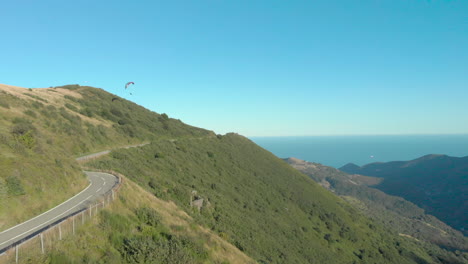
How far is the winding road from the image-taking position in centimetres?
997

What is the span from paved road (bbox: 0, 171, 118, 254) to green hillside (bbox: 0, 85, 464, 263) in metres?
1.23

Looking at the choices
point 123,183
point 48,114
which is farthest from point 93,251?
point 48,114

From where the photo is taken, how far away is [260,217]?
127 feet

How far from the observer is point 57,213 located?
13.0m

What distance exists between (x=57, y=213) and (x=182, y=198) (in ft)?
47.1

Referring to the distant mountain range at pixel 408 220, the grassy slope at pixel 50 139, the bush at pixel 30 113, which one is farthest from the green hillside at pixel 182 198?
the distant mountain range at pixel 408 220

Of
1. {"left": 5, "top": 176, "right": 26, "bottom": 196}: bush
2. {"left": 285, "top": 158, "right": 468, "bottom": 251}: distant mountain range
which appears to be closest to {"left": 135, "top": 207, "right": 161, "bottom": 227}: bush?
{"left": 5, "top": 176, "right": 26, "bottom": 196}: bush

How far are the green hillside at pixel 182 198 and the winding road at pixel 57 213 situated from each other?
124 cm

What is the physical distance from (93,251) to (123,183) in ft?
30.9

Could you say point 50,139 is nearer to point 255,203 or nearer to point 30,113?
point 30,113

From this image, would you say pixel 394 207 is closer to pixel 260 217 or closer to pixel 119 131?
pixel 260 217

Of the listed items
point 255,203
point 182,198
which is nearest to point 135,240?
point 182,198

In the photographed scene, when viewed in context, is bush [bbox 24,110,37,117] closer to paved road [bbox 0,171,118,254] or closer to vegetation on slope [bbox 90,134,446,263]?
vegetation on slope [bbox 90,134,446,263]

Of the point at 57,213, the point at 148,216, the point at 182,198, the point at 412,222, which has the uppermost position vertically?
the point at 57,213
